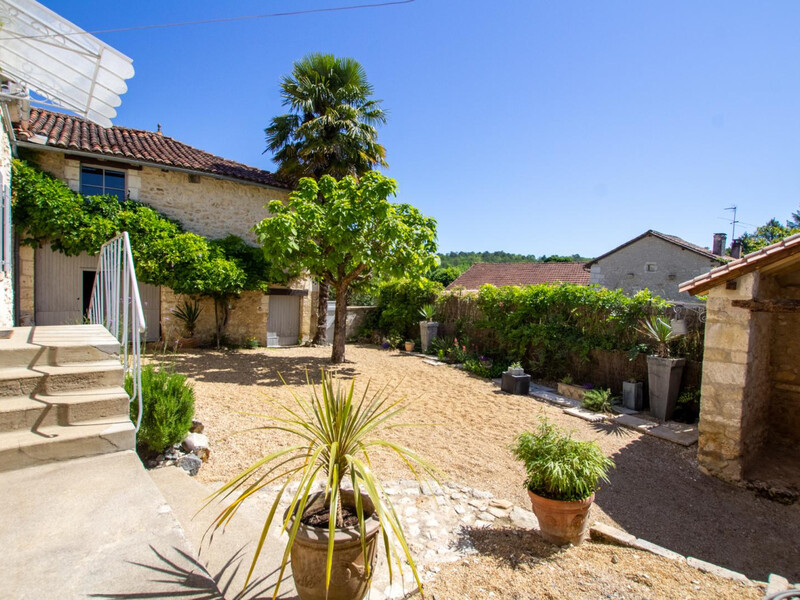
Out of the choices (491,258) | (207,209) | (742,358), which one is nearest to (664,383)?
(742,358)

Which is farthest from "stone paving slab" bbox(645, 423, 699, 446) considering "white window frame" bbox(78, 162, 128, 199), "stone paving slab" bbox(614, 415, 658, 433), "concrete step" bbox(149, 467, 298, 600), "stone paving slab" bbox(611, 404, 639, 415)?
"white window frame" bbox(78, 162, 128, 199)

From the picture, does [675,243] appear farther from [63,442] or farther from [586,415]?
[63,442]

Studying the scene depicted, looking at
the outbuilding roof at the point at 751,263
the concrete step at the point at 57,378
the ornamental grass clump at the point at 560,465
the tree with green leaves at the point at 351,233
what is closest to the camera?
the concrete step at the point at 57,378

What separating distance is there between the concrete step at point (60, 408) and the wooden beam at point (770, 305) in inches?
254

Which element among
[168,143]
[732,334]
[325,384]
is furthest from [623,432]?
[168,143]

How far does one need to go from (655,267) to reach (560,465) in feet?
59.7

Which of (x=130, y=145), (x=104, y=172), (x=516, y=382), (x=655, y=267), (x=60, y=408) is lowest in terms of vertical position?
(x=516, y=382)

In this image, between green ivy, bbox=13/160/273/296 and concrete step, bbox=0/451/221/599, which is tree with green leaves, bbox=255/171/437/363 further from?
concrete step, bbox=0/451/221/599

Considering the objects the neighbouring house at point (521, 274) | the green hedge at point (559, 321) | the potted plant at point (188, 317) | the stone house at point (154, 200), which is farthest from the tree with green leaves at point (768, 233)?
the potted plant at point (188, 317)

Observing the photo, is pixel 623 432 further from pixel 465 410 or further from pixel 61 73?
pixel 61 73

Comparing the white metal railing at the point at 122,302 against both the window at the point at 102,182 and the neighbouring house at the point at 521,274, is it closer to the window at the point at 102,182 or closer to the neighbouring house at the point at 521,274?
the window at the point at 102,182

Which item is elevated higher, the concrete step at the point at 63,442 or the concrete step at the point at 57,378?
the concrete step at the point at 57,378

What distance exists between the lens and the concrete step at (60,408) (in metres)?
2.80

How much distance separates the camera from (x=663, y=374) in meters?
6.96
